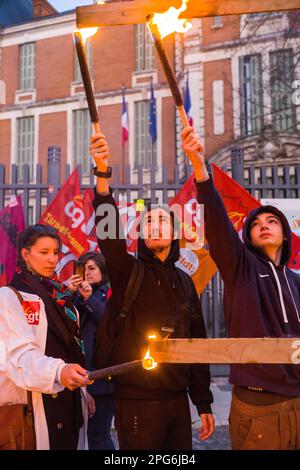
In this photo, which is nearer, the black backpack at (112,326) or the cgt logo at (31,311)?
the cgt logo at (31,311)

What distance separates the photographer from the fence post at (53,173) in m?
6.30

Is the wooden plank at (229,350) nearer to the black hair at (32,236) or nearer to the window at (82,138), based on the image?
the black hair at (32,236)

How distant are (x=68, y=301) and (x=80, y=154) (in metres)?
18.6

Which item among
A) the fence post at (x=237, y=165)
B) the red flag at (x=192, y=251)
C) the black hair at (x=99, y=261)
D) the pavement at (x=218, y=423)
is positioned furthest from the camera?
the fence post at (x=237, y=165)

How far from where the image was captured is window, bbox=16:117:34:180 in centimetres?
2152

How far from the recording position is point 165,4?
1.84 metres

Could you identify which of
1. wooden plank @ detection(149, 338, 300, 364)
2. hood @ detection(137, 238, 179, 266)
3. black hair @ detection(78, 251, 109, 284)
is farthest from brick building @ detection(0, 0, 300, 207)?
wooden plank @ detection(149, 338, 300, 364)

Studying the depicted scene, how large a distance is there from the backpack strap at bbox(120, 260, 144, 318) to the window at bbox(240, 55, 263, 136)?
1489 centimetres

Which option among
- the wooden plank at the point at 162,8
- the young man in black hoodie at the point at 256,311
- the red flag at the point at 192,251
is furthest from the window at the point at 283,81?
the wooden plank at the point at 162,8

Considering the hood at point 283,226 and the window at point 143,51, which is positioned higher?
the window at point 143,51

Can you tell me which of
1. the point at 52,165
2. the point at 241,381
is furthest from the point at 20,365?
the point at 52,165

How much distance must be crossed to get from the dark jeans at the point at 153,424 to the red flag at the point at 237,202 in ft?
11.5

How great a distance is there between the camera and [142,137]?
1961 cm
